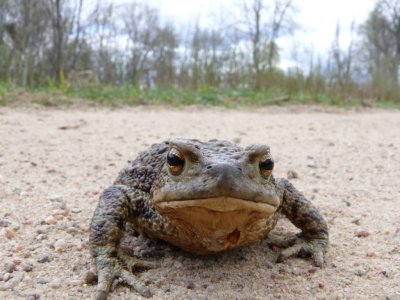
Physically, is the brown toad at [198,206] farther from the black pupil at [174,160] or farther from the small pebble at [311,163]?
the small pebble at [311,163]

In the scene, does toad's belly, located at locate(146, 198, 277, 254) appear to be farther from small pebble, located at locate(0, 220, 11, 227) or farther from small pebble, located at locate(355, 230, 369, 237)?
small pebble, located at locate(0, 220, 11, 227)

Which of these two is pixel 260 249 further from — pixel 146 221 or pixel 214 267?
pixel 146 221

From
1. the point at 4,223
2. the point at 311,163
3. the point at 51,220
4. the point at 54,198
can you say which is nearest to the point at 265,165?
the point at 51,220

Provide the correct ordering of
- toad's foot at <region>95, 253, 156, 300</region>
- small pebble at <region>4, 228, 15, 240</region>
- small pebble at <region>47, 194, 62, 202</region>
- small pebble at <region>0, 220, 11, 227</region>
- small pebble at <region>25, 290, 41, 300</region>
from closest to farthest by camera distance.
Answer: small pebble at <region>25, 290, 41, 300</region> < toad's foot at <region>95, 253, 156, 300</region> < small pebble at <region>4, 228, 15, 240</region> < small pebble at <region>0, 220, 11, 227</region> < small pebble at <region>47, 194, 62, 202</region>

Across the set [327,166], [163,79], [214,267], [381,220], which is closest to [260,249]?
[214,267]

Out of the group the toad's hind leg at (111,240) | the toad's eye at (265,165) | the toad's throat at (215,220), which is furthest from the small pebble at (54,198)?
the toad's eye at (265,165)

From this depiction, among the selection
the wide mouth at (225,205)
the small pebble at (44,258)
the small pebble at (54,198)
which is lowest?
the small pebble at (44,258)

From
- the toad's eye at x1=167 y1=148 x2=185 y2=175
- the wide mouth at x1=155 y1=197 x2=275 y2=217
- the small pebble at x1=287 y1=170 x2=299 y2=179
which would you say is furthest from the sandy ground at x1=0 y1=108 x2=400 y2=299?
the toad's eye at x1=167 y1=148 x2=185 y2=175
